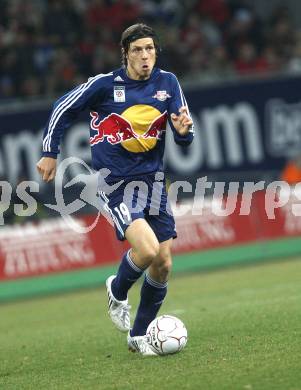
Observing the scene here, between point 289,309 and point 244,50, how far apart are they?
41.9 feet

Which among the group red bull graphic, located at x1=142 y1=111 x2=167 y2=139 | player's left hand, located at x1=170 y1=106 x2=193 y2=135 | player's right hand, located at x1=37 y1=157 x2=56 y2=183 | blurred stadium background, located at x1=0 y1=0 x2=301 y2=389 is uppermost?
player's left hand, located at x1=170 y1=106 x2=193 y2=135

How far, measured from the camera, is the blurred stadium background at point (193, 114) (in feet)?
54.7

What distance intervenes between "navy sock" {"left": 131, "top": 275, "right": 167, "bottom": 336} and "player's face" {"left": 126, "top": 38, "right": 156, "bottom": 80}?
175 centimetres

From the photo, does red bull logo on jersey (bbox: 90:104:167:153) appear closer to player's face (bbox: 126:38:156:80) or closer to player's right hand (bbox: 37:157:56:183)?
player's face (bbox: 126:38:156:80)

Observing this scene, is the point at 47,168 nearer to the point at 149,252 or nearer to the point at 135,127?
the point at 135,127

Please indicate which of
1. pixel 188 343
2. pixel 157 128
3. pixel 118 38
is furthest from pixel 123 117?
pixel 118 38

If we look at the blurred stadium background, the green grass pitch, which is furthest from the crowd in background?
the green grass pitch

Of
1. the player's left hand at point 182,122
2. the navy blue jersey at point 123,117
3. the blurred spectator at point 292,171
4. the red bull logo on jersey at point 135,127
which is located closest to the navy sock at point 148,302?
the navy blue jersey at point 123,117

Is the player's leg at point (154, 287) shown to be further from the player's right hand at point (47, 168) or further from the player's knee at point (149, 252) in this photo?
the player's right hand at point (47, 168)

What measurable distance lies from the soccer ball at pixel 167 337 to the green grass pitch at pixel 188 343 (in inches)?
3.1

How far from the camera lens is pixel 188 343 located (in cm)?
905

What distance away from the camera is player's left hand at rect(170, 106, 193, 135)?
327 inches

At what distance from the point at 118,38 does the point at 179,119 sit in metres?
13.7

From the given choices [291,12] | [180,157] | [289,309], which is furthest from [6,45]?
[289,309]
